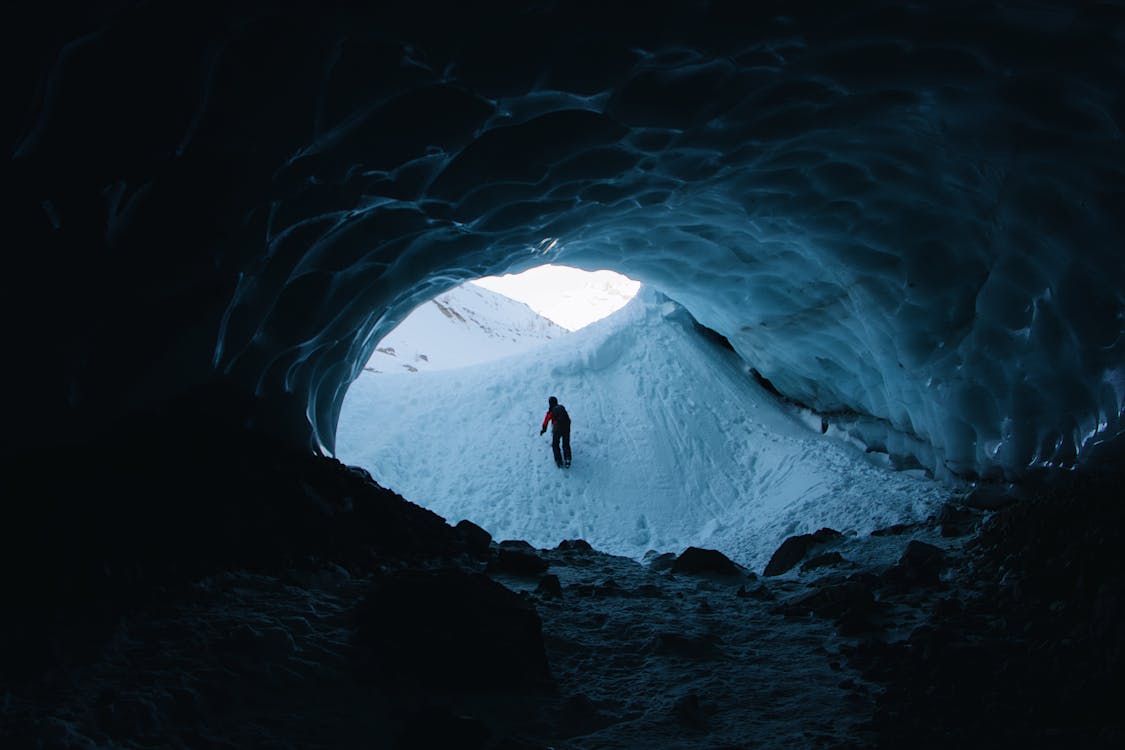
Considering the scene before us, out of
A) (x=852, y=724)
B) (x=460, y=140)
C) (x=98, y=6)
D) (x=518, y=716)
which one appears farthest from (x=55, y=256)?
(x=852, y=724)

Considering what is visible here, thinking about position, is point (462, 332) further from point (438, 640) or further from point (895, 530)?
point (438, 640)

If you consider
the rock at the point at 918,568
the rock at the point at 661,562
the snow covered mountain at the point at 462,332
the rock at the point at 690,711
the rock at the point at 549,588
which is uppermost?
the snow covered mountain at the point at 462,332

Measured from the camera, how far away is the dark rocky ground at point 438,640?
235 cm

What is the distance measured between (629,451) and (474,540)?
531 centimetres

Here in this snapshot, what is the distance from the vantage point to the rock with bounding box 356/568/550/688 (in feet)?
9.54

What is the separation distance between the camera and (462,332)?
30359 millimetres

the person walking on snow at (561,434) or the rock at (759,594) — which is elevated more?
the person walking on snow at (561,434)

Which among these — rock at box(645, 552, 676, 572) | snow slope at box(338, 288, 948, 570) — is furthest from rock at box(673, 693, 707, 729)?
snow slope at box(338, 288, 948, 570)

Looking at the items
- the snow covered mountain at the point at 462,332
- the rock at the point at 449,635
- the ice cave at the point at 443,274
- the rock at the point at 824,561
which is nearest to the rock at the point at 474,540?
the ice cave at the point at 443,274

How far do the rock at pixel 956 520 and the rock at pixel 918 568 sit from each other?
2.88 ft

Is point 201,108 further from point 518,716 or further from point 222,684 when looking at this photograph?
point 518,716

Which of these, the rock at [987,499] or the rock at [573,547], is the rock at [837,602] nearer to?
the rock at [573,547]

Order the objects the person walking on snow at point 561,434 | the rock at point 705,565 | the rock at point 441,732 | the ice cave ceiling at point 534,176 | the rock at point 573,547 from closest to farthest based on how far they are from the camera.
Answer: the rock at point 441,732
the ice cave ceiling at point 534,176
the rock at point 705,565
the rock at point 573,547
the person walking on snow at point 561,434

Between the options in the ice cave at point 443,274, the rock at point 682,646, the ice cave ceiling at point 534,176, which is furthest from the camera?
the rock at point 682,646
